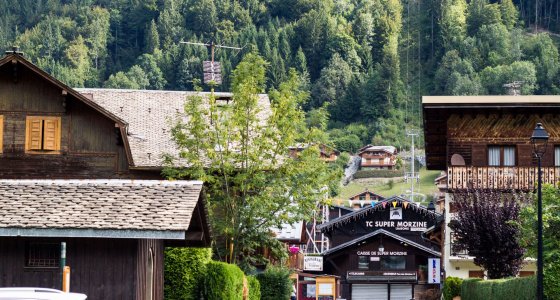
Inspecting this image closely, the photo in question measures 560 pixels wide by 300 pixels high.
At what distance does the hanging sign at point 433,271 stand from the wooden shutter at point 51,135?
139 feet

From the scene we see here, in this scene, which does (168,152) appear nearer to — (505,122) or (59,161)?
(59,161)

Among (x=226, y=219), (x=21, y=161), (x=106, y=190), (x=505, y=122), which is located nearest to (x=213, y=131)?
(x=226, y=219)

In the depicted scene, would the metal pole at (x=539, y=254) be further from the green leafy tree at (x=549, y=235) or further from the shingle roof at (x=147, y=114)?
the shingle roof at (x=147, y=114)

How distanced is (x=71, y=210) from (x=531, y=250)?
1477 centimetres

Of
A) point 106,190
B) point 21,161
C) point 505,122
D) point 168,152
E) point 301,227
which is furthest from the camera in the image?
point 301,227

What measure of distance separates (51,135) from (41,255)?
64.8 ft

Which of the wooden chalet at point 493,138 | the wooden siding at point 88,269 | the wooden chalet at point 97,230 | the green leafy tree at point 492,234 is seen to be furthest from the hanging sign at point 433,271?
the wooden siding at point 88,269

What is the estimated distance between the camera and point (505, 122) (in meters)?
60.6

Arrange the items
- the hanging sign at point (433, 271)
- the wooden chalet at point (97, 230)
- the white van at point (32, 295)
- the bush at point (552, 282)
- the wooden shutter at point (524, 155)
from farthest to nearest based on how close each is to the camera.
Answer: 1. the hanging sign at point (433, 271)
2. the wooden shutter at point (524, 155)
3. the bush at point (552, 282)
4. the wooden chalet at point (97, 230)
5. the white van at point (32, 295)

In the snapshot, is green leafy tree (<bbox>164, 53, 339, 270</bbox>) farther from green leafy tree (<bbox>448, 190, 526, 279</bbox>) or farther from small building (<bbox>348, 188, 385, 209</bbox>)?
small building (<bbox>348, 188, 385, 209</bbox>)

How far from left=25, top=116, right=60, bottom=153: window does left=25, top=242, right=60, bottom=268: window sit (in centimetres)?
1924

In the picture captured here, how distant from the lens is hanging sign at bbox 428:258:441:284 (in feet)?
292

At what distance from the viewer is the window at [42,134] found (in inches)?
1940

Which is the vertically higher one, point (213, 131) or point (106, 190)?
point (213, 131)
